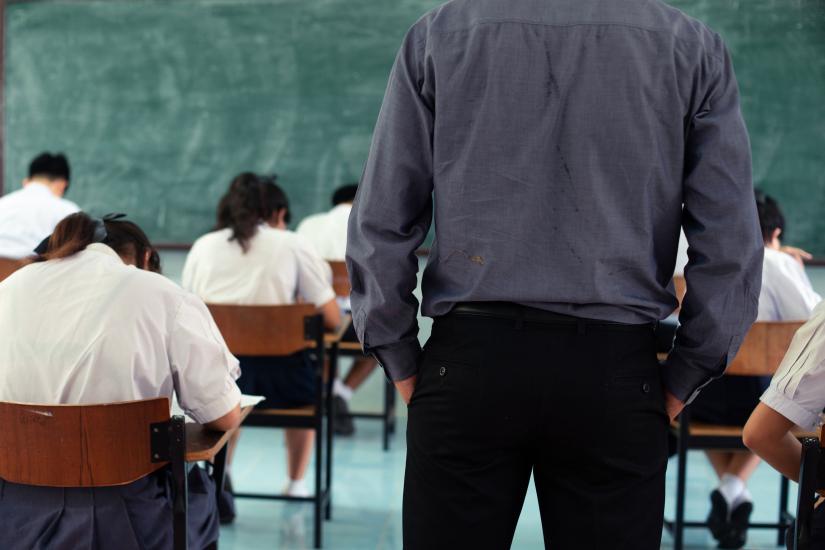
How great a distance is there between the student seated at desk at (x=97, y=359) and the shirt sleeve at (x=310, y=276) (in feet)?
5.01

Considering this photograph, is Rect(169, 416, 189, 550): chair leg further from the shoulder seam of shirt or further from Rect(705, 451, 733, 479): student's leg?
Rect(705, 451, 733, 479): student's leg

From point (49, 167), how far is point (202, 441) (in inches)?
123

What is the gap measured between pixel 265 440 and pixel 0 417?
113 inches

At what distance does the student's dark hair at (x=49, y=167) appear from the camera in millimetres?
4672

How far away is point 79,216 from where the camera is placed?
204 cm

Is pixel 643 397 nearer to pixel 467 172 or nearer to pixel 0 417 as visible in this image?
pixel 467 172

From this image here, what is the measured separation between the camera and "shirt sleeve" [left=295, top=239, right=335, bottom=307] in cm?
356

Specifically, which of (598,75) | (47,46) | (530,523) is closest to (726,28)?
(530,523)

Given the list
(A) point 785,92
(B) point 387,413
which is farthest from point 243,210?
(A) point 785,92

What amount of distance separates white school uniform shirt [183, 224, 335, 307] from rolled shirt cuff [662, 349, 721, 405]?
226 cm

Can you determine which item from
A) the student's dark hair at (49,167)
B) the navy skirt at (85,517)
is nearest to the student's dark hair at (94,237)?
the navy skirt at (85,517)

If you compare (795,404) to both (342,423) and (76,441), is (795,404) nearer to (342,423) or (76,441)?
(76,441)

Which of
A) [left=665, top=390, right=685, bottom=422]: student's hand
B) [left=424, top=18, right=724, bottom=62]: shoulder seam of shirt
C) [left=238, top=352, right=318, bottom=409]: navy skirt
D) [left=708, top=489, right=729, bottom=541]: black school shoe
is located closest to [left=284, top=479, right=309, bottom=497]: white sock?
[left=238, top=352, right=318, bottom=409]: navy skirt

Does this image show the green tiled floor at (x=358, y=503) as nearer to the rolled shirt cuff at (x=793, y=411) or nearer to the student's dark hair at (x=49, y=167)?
the rolled shirt cuff at (x=793, y=411)
